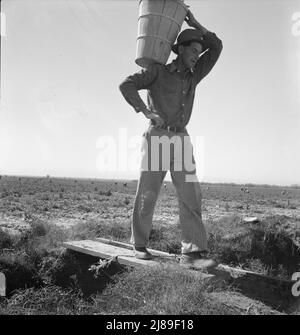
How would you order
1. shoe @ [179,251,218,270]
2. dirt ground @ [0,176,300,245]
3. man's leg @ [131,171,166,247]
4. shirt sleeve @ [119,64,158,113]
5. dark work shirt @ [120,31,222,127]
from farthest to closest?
dirt ground @ [0,176,300,245] < man's leg @ [131,171,166,247] < dark work shirt @ [120,31,222,127] < shirt sleeve @ [119,64,158,113] < shoe @ [179,251,218,270]

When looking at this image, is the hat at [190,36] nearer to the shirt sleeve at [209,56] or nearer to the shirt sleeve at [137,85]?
the shirt sleeve at [209,56]

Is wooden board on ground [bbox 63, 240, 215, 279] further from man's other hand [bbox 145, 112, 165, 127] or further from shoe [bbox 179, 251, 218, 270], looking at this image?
man's other hand [bbox 145, 112, 165, 127]

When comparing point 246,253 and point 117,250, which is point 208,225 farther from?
point 117,250

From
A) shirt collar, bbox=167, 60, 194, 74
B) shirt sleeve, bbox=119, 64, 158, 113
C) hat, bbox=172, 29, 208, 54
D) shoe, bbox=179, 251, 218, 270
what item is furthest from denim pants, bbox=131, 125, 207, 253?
hat, bbox=172, 29, 208, 54

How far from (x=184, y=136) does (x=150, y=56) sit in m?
0.92

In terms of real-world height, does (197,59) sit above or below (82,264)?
above

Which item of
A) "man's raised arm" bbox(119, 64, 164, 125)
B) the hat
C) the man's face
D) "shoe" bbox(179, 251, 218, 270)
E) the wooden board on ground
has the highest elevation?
the hat

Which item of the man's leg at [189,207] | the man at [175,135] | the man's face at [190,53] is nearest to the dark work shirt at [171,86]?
the man at [175,135]

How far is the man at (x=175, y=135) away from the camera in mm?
4160

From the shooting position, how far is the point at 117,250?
468 cm

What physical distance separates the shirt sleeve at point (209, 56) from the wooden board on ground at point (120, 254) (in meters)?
2.02

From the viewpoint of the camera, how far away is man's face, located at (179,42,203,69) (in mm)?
4191
